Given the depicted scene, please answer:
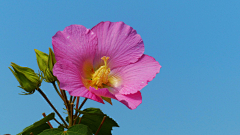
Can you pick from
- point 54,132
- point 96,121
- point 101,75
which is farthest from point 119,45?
A: point 54,132

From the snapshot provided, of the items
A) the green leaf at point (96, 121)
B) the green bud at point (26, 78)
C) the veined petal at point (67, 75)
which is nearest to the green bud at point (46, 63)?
the green bud at point (26, 78)

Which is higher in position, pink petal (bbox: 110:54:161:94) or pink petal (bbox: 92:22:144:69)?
pink petal (bbox: 92:22:144:69)

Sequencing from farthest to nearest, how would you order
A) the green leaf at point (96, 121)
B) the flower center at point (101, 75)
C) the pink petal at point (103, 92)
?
the green leaf at point (96, 121) → the flower center at point (101, 75) → the pink petal at point (103, 92)

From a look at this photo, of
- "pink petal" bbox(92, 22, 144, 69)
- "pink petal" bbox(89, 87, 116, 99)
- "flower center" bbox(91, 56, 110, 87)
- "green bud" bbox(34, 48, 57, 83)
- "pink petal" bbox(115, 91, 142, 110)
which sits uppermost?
"green bud" bbox(34, 48, 57, 83)

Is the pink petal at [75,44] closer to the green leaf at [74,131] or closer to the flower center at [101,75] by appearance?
the flower center at [101,75]

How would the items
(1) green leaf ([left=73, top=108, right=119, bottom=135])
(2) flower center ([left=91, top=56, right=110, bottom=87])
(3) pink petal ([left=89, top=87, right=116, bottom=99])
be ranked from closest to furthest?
(3) pink petal ([left=89, top=87, right=116, bottom=99]), (2) flower center ([left=91, top=56, right=110, bottom=87]), (1) green leaf ([left=73, top=108, right=119, bottom=135])

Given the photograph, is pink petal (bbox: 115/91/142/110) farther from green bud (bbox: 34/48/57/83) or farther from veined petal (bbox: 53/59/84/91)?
green bud (bbox: 34/48/57/83)

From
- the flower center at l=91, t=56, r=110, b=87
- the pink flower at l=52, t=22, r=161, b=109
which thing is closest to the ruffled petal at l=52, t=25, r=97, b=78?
the pink flower at l=52, t=22, r=161, b=109

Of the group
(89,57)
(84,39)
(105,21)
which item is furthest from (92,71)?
(105,21)
